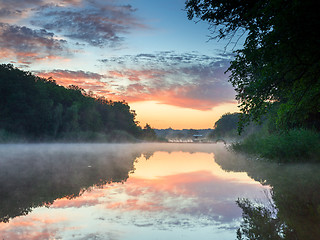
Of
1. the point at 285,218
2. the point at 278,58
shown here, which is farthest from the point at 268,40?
the point at 285,218

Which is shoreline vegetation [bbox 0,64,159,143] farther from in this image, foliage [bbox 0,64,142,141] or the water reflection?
the water reflection

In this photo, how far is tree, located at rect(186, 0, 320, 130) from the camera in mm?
7613

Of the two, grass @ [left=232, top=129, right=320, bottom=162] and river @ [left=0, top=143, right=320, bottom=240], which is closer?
Answer: river @ [left=0, top=143, right=320, bottom=240]

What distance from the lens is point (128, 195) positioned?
10789mm

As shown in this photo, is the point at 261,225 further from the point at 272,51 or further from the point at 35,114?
the point at 35,114

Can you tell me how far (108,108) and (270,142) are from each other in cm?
11698

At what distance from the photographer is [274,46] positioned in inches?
344

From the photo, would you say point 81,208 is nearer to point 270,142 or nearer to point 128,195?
point 128,195

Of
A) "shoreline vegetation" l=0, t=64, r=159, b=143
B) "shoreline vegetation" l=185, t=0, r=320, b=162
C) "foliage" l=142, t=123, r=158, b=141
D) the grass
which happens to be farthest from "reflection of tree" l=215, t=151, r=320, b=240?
"foliage" l=142, t=123, r=158, b=141

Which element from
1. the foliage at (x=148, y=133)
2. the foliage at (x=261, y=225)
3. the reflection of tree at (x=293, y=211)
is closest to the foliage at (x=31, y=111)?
the foliage at (x=148, y=133)

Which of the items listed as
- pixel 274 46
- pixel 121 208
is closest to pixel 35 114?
pixel 121 208

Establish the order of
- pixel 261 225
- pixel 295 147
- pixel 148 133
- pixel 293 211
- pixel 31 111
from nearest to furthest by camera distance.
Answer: pixel 261 225 → pixel 293 211 → pixel 295 147 → pixel 31 111 → pixel 148 133

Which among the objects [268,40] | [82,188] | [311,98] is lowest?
[82,188]

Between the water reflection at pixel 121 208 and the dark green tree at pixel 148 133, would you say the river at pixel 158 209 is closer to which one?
the water reflection at pixel 121 208
